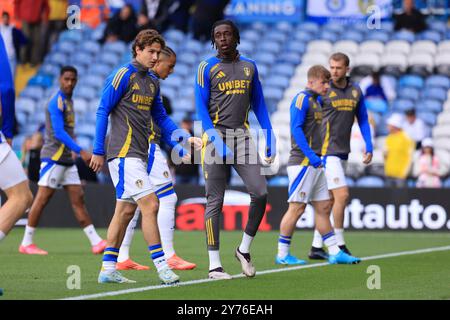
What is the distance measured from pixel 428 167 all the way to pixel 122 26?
9948mm

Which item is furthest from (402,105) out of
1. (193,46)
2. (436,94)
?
(193,46)

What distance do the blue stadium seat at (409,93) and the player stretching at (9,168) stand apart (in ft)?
55.5

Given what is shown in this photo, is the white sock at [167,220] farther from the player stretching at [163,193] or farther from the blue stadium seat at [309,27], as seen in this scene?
the blue stadium seat at [309,27]

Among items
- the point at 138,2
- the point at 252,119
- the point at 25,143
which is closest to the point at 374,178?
the point at 252,119

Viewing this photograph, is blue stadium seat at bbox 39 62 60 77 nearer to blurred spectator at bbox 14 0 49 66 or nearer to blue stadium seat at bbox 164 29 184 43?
blurred spectator at bbox 14 0 49 66

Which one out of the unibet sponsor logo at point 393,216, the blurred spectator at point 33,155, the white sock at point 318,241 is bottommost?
the unibet sponsor logo at point 393,216

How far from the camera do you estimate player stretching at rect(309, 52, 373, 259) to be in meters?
13.2

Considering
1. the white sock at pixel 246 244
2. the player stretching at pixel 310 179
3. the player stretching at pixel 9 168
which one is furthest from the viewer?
the player stretching at pixel 310 179

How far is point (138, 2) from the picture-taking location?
28.4m

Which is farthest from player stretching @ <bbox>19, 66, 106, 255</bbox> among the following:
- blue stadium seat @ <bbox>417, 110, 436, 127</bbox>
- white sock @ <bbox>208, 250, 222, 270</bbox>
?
blue stadium seat @ <bbox>417, 110, 436, 127</bbox>

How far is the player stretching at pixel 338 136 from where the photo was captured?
13172 millimetres

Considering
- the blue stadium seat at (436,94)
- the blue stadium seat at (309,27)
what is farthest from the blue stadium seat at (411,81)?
the blue stadium seat at (309,27)

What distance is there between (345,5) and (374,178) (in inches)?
263

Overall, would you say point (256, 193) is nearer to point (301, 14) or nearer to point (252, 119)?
point (252, 119)
